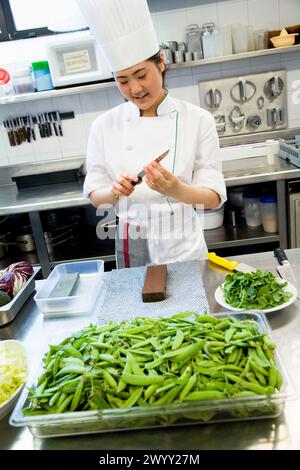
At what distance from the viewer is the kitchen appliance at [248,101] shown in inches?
128

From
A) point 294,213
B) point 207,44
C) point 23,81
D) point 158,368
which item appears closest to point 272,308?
point 158,368

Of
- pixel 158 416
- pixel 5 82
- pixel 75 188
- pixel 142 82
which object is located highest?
pixel 5 82

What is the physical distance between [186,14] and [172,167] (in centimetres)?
194

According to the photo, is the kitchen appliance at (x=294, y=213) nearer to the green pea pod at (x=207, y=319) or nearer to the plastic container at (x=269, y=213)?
the plastic container at (x=269, y=213)

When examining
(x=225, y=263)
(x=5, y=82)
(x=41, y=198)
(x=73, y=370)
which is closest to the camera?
(x=73, y=370)

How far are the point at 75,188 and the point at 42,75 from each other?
89 cm

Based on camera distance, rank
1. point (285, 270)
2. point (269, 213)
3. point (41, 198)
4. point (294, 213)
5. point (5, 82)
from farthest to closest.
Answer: point (5, 82)
point (41, 198)
point (269, 213)
point (294, 213)
point (285, 270)

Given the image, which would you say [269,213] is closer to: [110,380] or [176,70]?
[176,70]

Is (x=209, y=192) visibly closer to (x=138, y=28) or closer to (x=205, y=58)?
(x=138, y=28)

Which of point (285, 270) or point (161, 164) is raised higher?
point (161, 164)

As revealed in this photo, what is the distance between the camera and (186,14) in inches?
125

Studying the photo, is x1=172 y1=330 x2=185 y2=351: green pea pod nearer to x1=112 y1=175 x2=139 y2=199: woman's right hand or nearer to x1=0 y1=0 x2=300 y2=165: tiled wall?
x1=112 y1=175 x2=139 y2=199: woman's right hand

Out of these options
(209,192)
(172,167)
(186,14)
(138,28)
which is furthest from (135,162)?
(186,14)

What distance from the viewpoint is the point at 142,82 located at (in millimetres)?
1611
